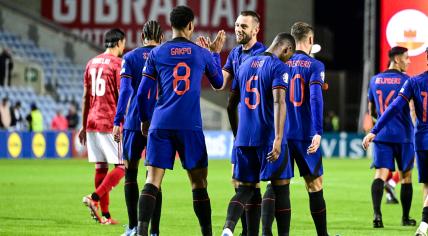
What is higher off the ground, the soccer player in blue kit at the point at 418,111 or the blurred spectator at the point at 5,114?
the soccer player in blue kit at the point at 418,111

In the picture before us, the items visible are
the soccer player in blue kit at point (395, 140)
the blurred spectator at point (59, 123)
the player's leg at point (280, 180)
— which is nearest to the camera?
the player's leg at point (280, 180)

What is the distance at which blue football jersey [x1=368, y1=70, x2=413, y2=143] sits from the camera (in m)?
12.7

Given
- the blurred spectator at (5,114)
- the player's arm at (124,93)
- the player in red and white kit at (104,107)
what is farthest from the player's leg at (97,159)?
the blurred spectator at (5,114)

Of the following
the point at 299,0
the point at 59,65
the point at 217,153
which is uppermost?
the point at 299,0

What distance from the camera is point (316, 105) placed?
9.77m

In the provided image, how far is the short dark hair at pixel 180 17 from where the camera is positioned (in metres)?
9.16

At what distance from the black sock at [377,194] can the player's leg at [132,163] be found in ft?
10.6

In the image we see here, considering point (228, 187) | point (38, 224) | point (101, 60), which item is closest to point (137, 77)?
point (101, 60)

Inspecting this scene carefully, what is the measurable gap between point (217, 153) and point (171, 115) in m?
25.6

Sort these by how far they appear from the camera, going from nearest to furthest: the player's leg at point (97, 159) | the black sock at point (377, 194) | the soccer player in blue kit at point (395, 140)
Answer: the player's leg at point (97, 159), the black sock at point (377, 194), the soccer player in blue kit at point (395, 140)

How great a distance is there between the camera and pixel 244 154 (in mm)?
8930

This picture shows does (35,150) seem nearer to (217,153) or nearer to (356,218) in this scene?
(217,153)

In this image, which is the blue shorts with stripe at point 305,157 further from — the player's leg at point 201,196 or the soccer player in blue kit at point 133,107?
the soccer player in blue kit at point 133,107

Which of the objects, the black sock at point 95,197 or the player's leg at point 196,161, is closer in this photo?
the player's leg at point 196,161
